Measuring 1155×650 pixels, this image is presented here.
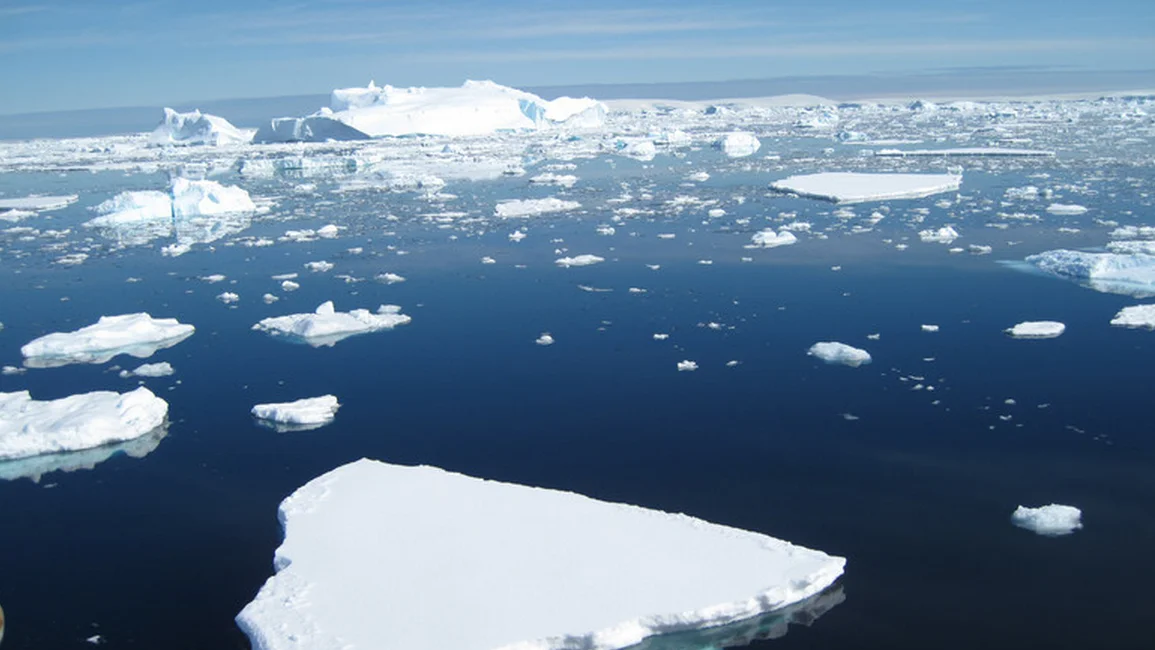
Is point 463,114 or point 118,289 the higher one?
point 463,114

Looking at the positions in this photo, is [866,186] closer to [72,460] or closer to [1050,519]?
[1050,519]

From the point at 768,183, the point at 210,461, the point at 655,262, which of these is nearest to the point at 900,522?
the point at 210,461

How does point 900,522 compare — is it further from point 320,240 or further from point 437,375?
point 320,240

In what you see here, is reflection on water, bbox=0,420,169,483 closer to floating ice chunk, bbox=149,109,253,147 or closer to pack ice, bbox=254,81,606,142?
pack ice, bbox=254,81,606,142

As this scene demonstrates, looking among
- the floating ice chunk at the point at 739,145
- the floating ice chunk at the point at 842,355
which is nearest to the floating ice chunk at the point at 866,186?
the floating ice chunk at the point at 739,145

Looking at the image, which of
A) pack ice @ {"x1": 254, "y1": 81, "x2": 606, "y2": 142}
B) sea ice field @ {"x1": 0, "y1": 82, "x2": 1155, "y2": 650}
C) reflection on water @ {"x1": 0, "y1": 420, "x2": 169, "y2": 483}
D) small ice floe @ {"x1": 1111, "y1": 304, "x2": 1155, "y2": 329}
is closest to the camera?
sea ice field @ {"x1": 0, "y1": 82, "x2": 1155, "y2": 650}

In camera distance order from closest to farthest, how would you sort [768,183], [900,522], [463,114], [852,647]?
[852,647], [900,522], [768,183], [463,114]

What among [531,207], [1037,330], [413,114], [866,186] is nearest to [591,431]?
[1037,330]

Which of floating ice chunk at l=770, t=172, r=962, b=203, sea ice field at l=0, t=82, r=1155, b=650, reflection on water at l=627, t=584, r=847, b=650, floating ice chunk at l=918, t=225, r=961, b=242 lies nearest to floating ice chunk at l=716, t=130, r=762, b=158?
floating ice chunk at l=770, t=172, r=962, b=203
